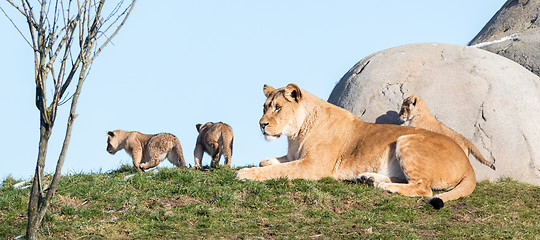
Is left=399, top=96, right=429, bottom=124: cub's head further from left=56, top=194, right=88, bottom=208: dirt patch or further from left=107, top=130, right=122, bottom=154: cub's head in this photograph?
left=56, top=194, right=88, bottom=208: dirt patch

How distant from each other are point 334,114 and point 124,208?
14.0 feet

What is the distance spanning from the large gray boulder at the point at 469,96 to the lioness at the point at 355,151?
326 centimetres

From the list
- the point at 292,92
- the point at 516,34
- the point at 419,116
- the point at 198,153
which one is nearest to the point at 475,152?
the point at 419,116

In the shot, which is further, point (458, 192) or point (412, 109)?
point (412, 109)

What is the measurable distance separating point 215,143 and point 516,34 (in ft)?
37.5

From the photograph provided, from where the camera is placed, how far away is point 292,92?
10.7 metres

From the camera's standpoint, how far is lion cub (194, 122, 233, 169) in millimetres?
12297

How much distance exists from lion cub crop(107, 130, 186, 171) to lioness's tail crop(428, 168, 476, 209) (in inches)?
219

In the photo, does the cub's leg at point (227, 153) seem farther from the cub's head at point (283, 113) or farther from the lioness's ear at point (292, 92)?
the lioness's ear at point (292, 92)

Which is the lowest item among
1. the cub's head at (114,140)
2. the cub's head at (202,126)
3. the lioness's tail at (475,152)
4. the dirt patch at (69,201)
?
the lioness's tail at (475,152)

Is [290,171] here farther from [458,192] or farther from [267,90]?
[458,192]

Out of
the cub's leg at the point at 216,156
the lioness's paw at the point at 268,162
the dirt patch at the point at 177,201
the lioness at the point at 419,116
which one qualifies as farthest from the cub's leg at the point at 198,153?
the lioness at the point at 419,116

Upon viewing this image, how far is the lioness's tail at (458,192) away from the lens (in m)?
Answer: 9.21

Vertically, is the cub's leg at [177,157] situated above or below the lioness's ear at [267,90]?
below
